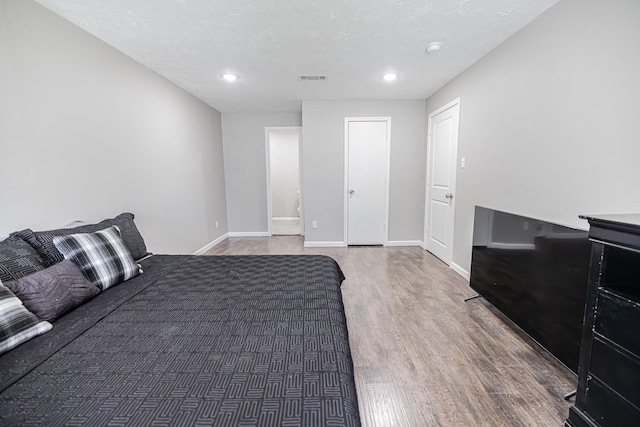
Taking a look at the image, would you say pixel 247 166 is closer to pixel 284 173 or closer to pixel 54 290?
pixel 284 173

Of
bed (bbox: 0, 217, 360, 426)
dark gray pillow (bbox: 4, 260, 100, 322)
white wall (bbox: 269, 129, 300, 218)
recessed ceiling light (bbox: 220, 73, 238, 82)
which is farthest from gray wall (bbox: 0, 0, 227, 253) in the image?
white wall (bbox: 269, 129, 300, 218)

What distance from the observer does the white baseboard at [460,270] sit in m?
3.18

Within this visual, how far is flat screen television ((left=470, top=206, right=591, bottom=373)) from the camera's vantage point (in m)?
1.57

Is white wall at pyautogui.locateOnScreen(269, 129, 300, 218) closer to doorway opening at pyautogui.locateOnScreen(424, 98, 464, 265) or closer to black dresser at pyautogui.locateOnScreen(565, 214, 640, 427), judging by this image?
doorway opening at pyautogui.locateOnScreen(424, 98, 464, 265)

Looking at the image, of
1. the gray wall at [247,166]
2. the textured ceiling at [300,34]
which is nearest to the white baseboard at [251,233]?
the gray wall at [247,166]

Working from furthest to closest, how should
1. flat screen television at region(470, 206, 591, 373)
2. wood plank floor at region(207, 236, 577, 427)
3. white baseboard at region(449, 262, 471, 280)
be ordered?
white baseboard at region(449, 262, 471, 280) → flat screen television at region(470, 206, 591, 373) → wood plank floor at region(207, 236, 577, 427)

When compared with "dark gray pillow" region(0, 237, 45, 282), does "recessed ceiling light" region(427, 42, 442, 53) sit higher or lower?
higher

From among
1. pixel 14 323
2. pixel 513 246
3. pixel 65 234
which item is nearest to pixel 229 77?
pixel 65 234

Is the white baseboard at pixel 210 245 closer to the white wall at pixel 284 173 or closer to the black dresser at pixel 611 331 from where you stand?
the white wall at pixel 284 173

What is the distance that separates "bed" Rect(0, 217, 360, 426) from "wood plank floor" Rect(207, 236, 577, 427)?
0.62m

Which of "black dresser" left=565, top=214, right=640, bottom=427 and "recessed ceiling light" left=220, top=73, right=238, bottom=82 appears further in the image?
"recessed ceiling light" left=220, top=73, right=238, bottom=82

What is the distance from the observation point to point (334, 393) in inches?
33.7

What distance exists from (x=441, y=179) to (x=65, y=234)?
159 inches

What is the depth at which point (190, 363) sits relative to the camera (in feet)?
3.28
